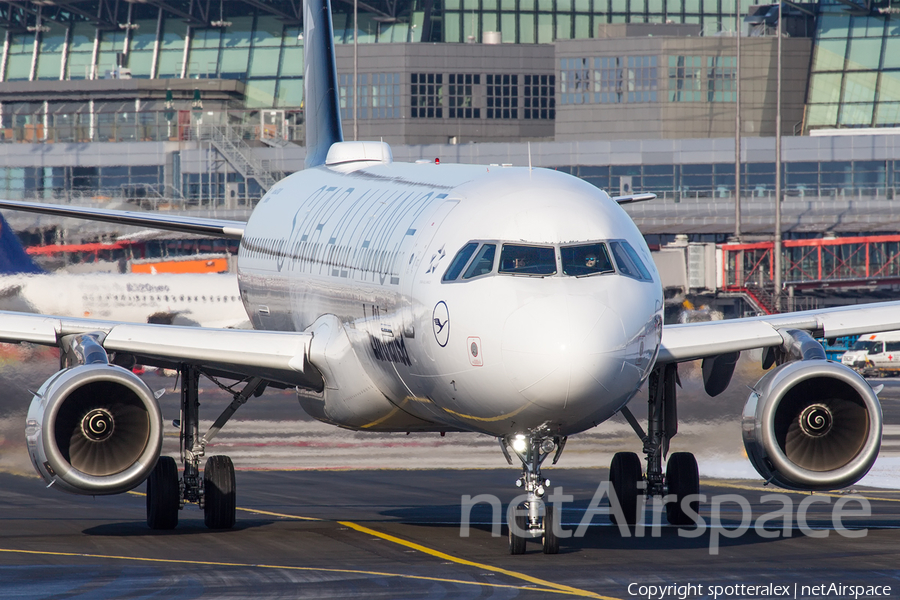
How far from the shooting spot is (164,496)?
20469 mm

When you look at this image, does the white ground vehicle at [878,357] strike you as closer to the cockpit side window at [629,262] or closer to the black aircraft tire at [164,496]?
the black aircraft tire at [164,496]

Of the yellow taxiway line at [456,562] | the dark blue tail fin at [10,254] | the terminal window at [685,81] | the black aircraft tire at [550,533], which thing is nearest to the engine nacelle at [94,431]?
the yellow taxiway line at [456,562]

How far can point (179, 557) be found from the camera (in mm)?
17641

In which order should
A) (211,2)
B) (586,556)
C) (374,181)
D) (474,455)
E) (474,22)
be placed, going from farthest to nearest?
(211,2)
(474,22)
(474,455)
(374,181)
(586,556)

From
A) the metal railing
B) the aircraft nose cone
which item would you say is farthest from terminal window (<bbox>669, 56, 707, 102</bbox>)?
the aircraft nose cone

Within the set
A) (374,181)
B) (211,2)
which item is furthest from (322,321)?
(211,2)

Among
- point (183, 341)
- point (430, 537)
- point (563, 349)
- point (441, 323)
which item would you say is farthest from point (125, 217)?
point (563, 349)

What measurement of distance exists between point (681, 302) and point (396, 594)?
191ft

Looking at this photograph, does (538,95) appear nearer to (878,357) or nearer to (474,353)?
(878,357)

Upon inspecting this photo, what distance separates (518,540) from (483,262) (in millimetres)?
3470

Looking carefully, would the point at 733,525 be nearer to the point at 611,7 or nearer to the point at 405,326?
the point at 405,326

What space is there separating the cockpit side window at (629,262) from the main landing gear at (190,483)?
7542 millimetres

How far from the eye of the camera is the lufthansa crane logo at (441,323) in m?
15.8

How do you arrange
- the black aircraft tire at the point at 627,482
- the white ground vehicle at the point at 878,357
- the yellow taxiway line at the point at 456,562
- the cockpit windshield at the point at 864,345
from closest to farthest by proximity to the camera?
the yellow taxiway line at the point at 456,562, the black aircraft tire at the point at 627,482, the white ground vehicle at the point at 878,357, the cockpit windshield at the point at 864,345
